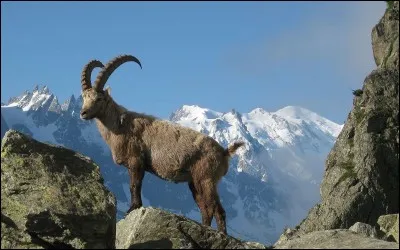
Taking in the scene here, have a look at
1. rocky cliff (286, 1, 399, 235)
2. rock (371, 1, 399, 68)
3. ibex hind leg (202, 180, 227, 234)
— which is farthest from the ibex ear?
rock (371, 1, 399, 68)

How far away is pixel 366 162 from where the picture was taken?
189 ft

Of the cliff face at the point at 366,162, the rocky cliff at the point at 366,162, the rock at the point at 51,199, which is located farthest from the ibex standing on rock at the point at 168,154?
the cliff face at the point at 366,162

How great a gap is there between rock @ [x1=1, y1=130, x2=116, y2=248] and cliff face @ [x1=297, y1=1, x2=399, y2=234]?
4113 centimetres

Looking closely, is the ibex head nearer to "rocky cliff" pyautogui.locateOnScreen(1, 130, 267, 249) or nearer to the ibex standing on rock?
the ibex standing on rock

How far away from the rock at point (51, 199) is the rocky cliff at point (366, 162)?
40262 millimetres

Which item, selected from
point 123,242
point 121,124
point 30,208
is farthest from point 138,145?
point 30,208

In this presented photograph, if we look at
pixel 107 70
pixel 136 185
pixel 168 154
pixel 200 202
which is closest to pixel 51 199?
pixel 136 185

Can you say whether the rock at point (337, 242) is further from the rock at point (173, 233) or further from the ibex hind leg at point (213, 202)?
the ibex hind leg at point (213, 202)

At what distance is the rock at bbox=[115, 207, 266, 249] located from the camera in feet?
36.9

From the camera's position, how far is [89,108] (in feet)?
60.7

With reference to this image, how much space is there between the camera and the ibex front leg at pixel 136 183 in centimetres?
1666

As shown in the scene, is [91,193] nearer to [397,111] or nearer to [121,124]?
[121,124]

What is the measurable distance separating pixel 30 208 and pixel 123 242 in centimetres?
222

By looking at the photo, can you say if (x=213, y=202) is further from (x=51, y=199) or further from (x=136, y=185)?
(x=51, y=199)
